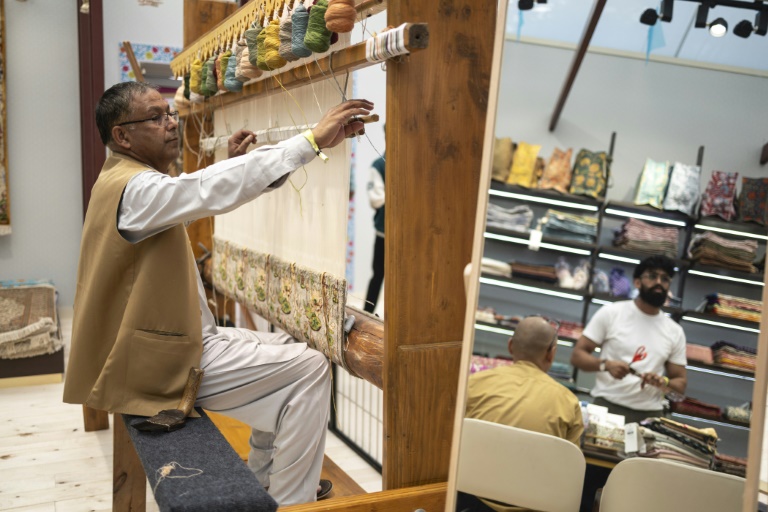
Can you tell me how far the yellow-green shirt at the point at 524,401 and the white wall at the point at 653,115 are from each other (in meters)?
0.40

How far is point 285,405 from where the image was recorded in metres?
2.33

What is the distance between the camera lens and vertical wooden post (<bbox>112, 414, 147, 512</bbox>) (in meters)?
2.61

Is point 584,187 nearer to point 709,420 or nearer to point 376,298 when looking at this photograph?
point 709,420

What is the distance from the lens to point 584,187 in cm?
144

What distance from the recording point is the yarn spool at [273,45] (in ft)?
7.92

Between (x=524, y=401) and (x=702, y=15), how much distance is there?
2.74ft

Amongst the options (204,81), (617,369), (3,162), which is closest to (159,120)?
(204,81)

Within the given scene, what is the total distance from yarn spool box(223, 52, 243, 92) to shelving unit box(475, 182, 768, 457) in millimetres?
1672

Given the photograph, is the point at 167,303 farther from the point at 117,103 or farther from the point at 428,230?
the point at 428,230

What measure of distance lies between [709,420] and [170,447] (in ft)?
4.21

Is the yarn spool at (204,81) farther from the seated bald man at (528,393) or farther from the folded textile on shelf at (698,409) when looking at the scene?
the folded textile on shelf at (698,409)

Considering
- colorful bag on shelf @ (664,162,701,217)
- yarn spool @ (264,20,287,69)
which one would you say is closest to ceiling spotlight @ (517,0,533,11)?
colorful bag on shelf @ (664,162,701,217)

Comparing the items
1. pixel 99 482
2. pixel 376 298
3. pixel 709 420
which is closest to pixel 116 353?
pixel 99 482

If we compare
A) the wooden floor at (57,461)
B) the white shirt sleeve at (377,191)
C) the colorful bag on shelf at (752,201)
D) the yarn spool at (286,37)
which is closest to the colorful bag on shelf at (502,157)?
the colorful bag on shelf at (752,201)
